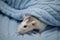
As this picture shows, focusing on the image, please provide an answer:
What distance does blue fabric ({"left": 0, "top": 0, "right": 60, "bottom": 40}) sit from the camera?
1063 mm

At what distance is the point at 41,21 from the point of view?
107 centimetres

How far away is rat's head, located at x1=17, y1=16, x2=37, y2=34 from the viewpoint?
1.07m

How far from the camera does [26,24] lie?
42.0 inches

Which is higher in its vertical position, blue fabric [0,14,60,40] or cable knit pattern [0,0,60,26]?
cable knit pattern [0,0,60,26]

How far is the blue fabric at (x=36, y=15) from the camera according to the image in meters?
1.06

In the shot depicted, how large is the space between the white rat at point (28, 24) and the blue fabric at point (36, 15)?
0.10ft

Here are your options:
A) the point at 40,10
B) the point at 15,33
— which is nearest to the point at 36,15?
the point at 40,10

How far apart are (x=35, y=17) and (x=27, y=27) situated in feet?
0.32

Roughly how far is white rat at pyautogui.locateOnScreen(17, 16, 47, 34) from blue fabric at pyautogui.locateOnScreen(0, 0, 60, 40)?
32mm

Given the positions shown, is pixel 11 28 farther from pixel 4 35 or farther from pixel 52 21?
pixel 52 21

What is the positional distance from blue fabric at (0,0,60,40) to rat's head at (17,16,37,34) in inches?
1.5

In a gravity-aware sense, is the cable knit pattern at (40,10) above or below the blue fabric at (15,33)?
above

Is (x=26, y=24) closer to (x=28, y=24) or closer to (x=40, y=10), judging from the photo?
(x=28, y=24)

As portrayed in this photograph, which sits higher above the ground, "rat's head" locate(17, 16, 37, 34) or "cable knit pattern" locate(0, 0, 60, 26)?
"cable knit pattern" locate(0, 0, 60, 26)
